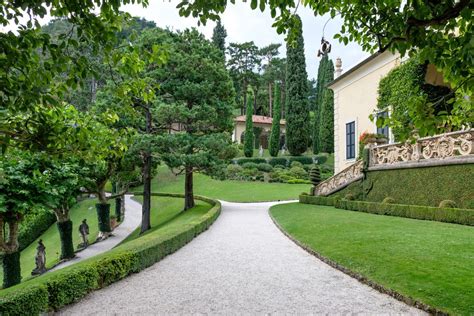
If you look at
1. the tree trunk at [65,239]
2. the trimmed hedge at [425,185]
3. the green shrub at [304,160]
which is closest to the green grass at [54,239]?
the tree trunk at [65,239]

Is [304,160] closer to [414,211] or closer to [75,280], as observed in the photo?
[414,211]

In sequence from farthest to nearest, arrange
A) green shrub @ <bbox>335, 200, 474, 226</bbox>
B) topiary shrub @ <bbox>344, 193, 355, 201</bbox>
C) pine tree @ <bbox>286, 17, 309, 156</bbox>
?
1. pine tree @ <bbox>286, 17, 309, 156</bbox>
2. topiary shrub @ <bbox>344, 193, 355, 201</bbox>
3. green shrub @ <bbox>335, 200, 474, 226</bbox>

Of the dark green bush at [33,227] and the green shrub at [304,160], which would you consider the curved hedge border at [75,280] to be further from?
the green shrub at [304,160]

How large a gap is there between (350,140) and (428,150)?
8.57 metres

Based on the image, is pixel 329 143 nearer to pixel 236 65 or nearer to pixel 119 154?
pixel 236 65

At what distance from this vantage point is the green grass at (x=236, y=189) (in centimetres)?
2573

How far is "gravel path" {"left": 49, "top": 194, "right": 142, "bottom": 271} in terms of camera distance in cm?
1567

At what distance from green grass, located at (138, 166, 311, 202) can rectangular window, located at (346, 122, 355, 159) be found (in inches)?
233

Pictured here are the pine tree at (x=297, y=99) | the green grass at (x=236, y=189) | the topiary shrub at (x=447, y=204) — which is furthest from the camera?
the pine tree at (x=297, y=99)

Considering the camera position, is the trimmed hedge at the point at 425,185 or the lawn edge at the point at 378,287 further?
the trimmed hedge at the point at 425,185

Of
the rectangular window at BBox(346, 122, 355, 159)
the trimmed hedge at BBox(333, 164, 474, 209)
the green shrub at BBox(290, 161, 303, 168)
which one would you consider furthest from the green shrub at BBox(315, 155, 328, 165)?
the trimmed hedge at BBox(333, 164, 474, 209)

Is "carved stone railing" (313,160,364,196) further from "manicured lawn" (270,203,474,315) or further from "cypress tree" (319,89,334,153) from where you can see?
"cypress tree" (319,89,334,153)

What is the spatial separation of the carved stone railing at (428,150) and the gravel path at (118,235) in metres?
13.1

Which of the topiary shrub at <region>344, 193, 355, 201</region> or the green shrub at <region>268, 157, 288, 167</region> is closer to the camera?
the topiary shrub at <region>344, 193, 355, 201</region>
